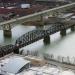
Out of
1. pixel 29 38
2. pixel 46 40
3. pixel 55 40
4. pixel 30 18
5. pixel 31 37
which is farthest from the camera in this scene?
pixel 30 18

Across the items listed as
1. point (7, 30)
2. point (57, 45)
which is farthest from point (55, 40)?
point (7, 30)

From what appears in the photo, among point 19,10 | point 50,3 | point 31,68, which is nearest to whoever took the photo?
point 31,68

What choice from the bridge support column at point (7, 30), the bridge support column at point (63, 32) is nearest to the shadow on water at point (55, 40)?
the bridge support column at point (63, 32)

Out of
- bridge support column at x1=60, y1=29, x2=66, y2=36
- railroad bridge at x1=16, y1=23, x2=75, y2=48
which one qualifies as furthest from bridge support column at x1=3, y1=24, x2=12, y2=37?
bridge support column at x1=60, y1=29, x2=66, y2=36

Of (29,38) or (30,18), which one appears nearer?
(29,38)

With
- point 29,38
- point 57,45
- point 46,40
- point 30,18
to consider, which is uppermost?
point 30,18

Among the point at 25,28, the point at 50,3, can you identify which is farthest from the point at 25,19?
the point at 50,3

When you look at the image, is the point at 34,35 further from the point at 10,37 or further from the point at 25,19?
the point at 25,19

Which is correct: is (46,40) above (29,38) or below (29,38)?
below

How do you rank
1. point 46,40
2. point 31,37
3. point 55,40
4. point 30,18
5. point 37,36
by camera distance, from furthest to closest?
point 30,18 → point 55,40 → point 46,40 → point 37,36 → point 31,37

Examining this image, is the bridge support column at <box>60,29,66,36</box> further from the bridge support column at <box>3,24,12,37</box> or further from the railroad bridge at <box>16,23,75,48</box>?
the bridge support column at <box>3,24,12,37</box>

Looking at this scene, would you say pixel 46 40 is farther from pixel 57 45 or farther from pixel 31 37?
pixel 31 37
